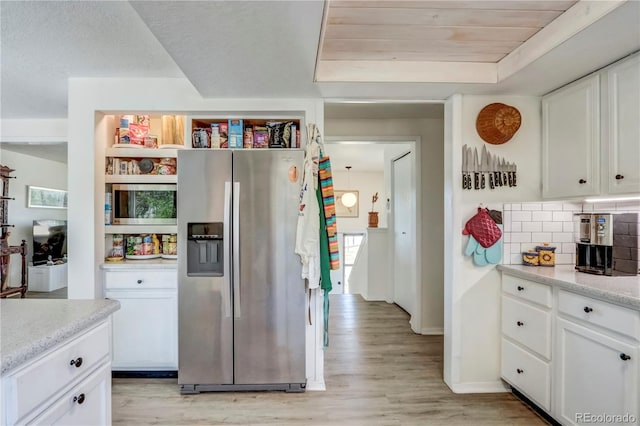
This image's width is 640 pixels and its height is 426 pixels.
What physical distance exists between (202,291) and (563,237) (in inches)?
101

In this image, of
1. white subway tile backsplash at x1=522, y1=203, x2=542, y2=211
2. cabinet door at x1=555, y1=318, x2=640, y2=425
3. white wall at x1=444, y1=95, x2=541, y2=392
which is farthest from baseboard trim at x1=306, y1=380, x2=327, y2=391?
white subway tile backsplash at x1=522, y1=203, x2=542, y2=211

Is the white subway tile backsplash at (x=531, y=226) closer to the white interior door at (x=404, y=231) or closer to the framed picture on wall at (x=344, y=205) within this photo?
the white interior door at (x=404, y=231)

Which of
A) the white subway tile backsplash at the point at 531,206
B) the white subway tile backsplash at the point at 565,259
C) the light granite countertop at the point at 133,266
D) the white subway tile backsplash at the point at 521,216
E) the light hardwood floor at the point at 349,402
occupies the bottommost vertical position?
the light hardwood floor at the point at 349,402

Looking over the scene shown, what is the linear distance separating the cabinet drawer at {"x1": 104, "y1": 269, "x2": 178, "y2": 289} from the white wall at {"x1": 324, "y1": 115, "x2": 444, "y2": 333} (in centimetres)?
207

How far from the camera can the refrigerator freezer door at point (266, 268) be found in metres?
2.39

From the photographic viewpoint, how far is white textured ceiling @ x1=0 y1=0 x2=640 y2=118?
1479 millimetres

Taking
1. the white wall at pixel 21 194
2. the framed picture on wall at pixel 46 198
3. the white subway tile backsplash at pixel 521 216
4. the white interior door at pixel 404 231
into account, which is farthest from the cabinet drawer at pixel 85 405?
the framed picture on wall at pixel 46 198

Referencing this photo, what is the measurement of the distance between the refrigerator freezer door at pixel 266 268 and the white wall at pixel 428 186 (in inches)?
57.1

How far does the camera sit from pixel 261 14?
147 centimetres

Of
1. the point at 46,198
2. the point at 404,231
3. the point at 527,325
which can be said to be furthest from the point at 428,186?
the point at 46,198

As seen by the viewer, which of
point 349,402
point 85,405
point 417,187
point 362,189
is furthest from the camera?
point 362,189

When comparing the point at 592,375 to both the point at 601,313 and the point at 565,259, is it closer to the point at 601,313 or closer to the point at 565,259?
the point at 601,313

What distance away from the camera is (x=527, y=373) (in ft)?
7.16

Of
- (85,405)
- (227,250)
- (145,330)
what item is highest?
(227,250)
